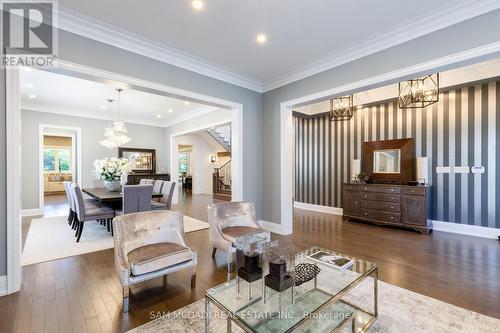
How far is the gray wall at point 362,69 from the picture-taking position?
Result: 2465 millimetres

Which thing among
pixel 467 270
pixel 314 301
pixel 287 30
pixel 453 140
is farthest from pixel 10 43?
pixel 453 140

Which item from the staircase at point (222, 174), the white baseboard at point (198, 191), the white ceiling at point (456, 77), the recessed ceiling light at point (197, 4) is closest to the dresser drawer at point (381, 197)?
the white ceiling at point (456, 77)

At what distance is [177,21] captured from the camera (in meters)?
2.77

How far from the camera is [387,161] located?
5.53 m

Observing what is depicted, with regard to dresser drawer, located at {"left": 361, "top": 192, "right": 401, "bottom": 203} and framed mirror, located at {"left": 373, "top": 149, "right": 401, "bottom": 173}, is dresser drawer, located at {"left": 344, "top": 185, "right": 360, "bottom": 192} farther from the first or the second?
framed mirror, located at {"left": 373, "top": 149, "right": 401, "bottom": 173}

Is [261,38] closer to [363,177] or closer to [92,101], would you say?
[363,177]

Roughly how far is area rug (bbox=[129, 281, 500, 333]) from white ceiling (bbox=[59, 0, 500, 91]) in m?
3.05

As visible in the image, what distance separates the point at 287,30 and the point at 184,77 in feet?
5.92

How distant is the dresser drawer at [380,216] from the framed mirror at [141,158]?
7.75 m

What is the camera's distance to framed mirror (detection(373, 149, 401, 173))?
5379mm

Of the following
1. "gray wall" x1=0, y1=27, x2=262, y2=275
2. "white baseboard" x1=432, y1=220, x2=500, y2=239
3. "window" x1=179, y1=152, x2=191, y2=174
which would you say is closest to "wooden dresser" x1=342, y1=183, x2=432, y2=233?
"white baseboard" x1=432, y1=220, x2=500, y2=239

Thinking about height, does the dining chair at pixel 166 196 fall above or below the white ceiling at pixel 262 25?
below

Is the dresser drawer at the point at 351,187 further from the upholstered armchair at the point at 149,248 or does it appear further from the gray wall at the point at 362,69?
the upholstered armchair at the point at 149,248

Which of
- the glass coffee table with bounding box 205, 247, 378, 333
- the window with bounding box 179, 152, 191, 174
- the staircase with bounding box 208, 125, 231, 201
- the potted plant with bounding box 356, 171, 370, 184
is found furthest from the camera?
the window with bounding box 179, 152, 191, 174
